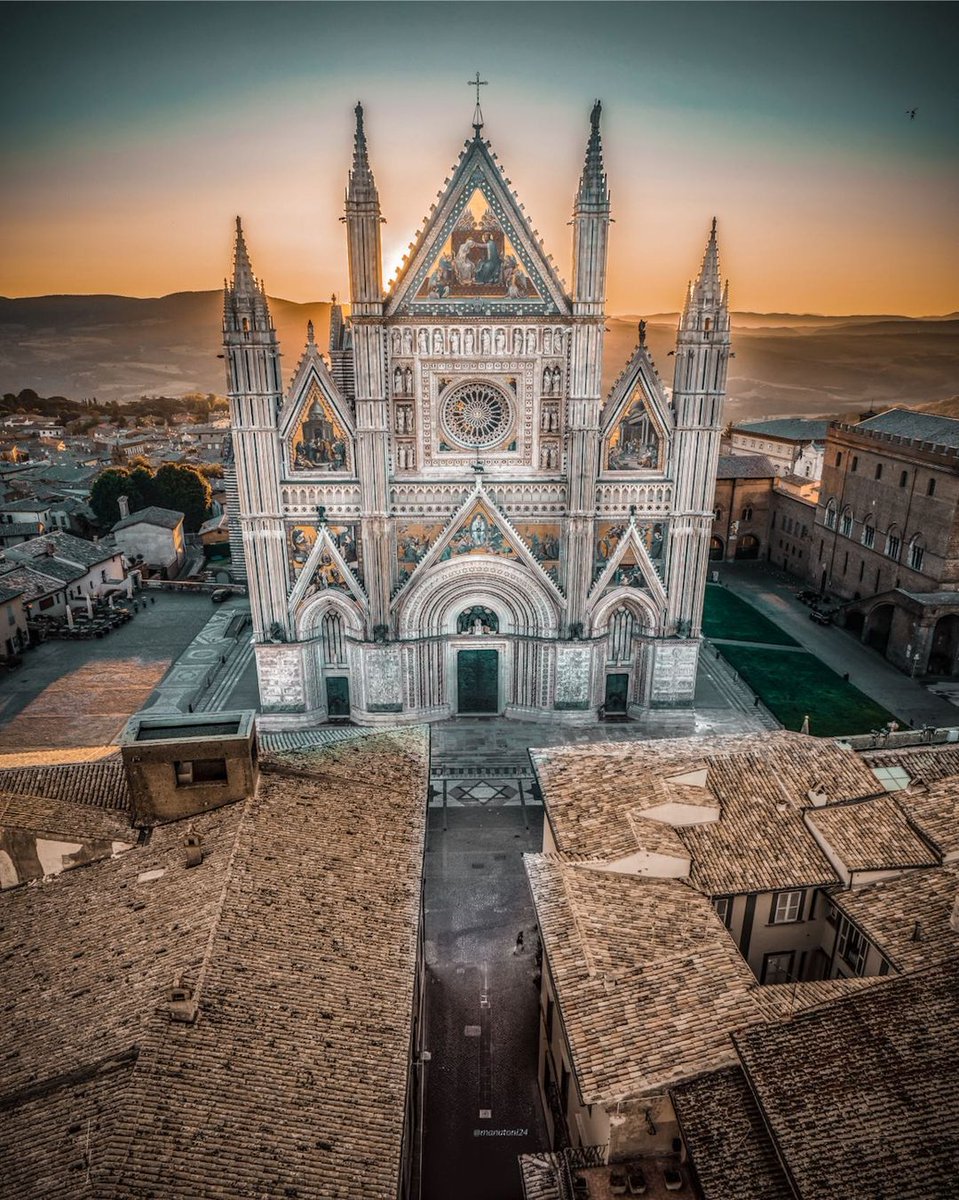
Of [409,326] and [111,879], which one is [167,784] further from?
[409,326]

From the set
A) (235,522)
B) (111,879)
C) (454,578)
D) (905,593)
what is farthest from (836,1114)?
(235,522)

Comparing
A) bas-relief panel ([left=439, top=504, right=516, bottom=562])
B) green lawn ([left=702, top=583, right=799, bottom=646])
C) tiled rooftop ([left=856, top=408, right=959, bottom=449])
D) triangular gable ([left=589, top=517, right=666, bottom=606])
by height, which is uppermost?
tiled rooftop ([left=856, top=408, right=959, bottom=449])

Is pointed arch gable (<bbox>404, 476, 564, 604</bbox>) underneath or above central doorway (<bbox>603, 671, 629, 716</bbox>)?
above

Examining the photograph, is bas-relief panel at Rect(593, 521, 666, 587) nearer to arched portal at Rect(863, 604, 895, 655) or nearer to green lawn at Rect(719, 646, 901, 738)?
green lawn at Rect(719, 646, 901, 738)

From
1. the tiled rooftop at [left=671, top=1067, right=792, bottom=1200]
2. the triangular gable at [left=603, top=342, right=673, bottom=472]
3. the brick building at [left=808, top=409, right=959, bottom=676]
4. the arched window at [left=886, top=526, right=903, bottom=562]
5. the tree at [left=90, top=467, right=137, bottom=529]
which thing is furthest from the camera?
the tree at [left=90, top=467, right=137, bottom=529]

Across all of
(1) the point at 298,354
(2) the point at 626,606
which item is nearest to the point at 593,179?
(2) the point at 626,606

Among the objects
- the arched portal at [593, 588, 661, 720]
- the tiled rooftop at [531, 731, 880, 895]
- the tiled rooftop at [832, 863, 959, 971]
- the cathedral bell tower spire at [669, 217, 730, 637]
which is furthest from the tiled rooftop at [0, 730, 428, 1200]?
the cathedral bell tower spire at [669, 217, 730, 637]

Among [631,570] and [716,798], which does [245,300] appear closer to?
[631,570]
